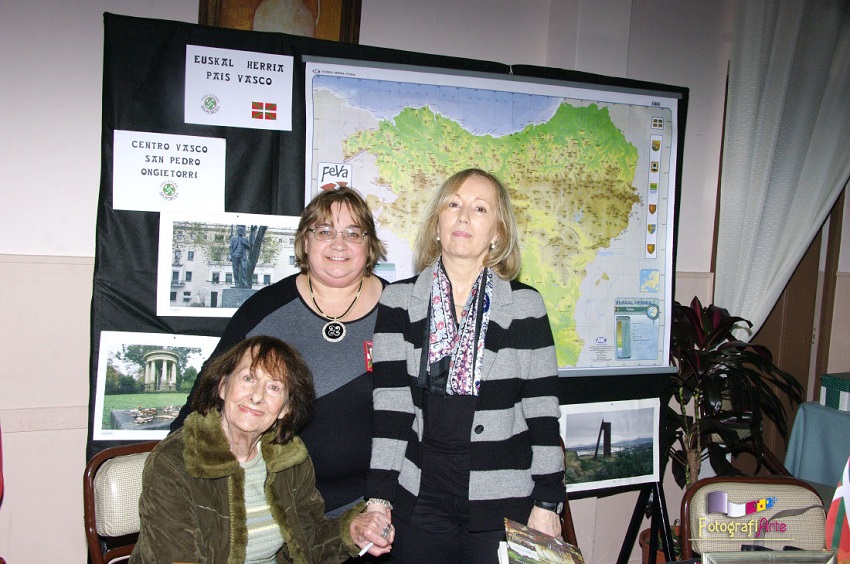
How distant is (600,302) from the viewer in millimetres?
2918

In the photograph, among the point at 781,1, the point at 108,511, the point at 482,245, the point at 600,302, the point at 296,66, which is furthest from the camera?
the point at 781,1

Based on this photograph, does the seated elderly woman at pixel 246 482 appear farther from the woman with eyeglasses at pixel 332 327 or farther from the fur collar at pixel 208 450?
the woman with eyeglasses at pixel 332 327

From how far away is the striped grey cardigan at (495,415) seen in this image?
169 cm

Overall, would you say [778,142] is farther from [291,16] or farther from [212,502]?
[212,502]

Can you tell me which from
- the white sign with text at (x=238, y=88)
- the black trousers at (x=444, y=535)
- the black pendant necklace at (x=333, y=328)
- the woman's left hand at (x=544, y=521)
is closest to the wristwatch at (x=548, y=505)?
the woman's left hand at (x=544, y=521)

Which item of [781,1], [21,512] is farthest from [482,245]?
[781,1]

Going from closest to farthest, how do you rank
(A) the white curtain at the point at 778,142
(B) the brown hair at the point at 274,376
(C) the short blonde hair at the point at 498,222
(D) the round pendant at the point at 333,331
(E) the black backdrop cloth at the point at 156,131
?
(B) the brown hair at the point at 274,376 < (C) the short blonde hair at the point at 498,222 < (D) the round pendant at the point at 333,331 < (E) the black backdrop cloth at the point at 156,131 < (A) the white curtain at the point at 778,142

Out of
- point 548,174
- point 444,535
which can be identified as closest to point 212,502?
point 444,535

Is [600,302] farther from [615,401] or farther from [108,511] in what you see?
[108,511]

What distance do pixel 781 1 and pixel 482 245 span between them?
104 inches

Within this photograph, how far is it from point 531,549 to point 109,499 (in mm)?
1136

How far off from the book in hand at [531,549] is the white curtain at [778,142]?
8.19ft

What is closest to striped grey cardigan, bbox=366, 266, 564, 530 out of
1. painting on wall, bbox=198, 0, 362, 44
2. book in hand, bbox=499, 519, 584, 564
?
book in hand, bbox=499, 519, 584, 564

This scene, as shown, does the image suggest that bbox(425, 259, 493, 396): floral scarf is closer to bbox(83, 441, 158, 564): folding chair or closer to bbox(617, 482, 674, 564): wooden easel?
bbox(83, 441, 158, 564): folding chair
